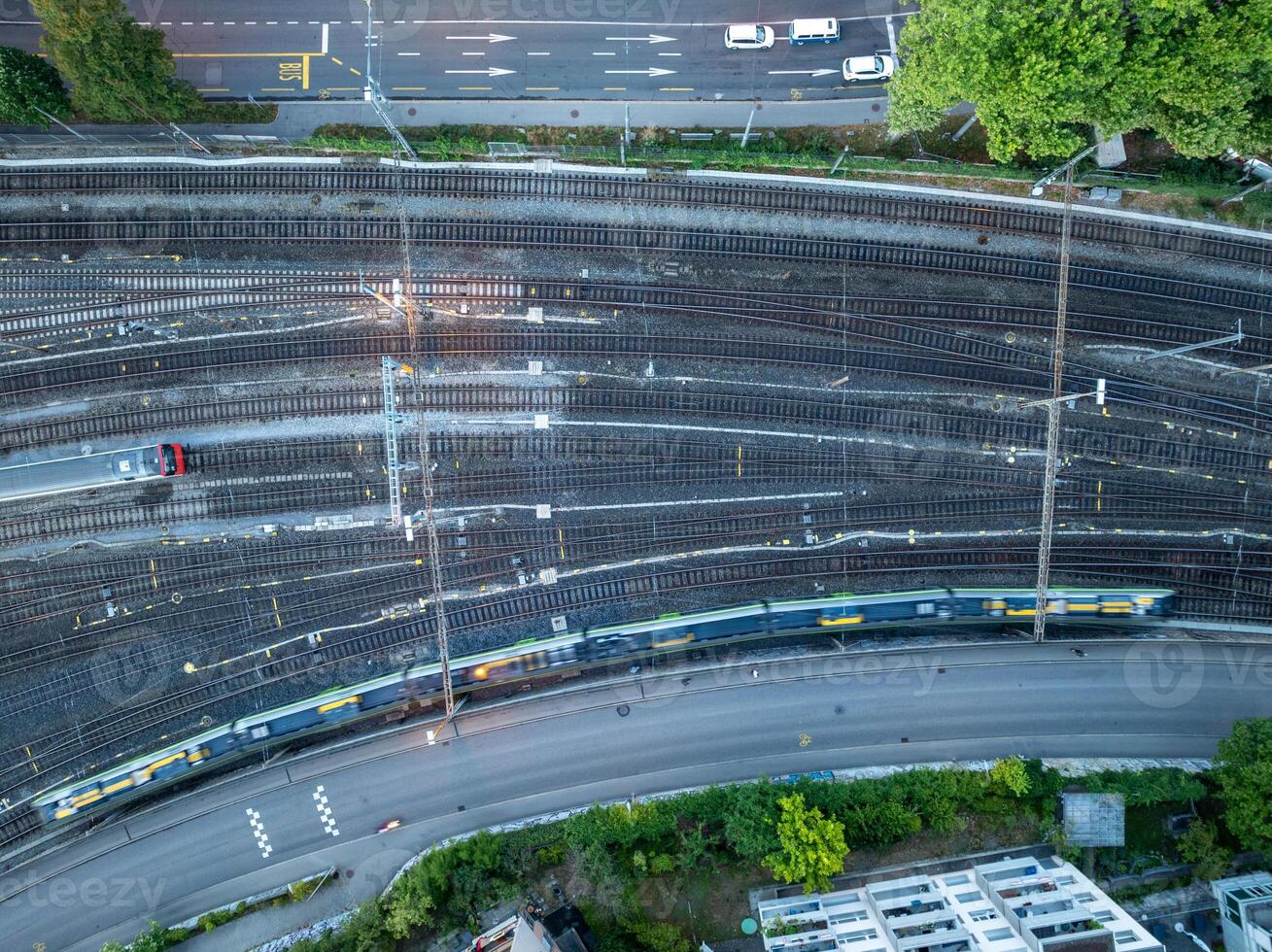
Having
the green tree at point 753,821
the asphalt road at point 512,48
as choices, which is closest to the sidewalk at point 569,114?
the asphalt road at point 512,48

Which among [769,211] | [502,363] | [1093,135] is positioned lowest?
[502,363]

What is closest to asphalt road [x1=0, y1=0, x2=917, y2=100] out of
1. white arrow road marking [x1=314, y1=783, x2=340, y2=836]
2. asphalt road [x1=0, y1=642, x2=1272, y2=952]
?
asphalt road [x1=0, y1=642, x2=1272, y2=952]

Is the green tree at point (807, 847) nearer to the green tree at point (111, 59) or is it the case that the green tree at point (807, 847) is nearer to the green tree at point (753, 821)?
the green tree at point (753, 821)

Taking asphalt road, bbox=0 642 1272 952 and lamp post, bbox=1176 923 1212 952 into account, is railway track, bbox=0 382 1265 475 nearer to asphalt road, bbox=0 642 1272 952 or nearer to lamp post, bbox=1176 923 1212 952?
asphalt road, bbox=0 642 1272 952

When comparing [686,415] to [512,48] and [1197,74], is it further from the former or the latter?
[1197,74]

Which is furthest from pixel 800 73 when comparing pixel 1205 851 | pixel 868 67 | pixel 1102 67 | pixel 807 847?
pixel 1205 851

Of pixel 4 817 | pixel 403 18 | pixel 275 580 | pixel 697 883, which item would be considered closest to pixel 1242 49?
pixel 403 18

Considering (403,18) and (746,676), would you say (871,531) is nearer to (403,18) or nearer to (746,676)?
(746,676)
